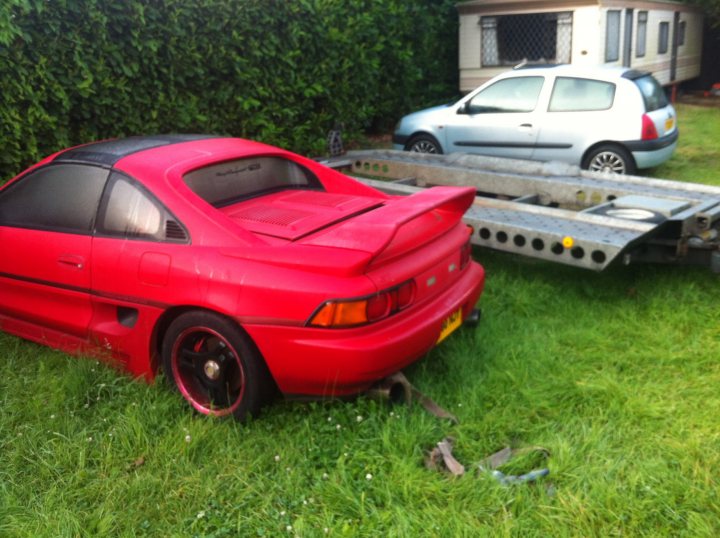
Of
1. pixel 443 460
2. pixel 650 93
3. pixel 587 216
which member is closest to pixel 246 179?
pixel 443 460

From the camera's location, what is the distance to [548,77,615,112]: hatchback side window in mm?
8859

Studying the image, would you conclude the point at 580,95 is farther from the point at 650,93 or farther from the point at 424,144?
the point at 424,144

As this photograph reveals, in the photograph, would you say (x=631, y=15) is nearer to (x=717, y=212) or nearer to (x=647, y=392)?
(x=717, y=212)

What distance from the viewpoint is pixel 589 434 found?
3.57m

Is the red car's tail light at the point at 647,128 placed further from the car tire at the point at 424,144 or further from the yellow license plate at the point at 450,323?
the yellow license plate at the point at 450,323

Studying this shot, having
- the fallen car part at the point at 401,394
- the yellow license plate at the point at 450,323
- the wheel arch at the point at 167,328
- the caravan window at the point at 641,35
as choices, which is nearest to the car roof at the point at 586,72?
the yellow license plate at the point at 450,323

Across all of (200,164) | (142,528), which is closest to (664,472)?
(142,528)

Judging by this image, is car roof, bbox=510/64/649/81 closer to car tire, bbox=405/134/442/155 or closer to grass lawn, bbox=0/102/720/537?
car tire, bbox=405/134/442/155

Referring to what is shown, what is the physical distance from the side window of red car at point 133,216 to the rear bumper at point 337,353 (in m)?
0.76

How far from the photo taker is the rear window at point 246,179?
421 centimetres

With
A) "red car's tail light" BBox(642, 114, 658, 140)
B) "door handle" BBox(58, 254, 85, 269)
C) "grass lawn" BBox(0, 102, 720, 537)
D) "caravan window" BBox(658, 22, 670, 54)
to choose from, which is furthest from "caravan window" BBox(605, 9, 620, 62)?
"door handle" BBox(58, 254, 85, 269)

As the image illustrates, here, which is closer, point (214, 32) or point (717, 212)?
point (717, 212)

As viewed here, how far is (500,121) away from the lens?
9.45 metres

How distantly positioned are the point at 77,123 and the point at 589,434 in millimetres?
6024
